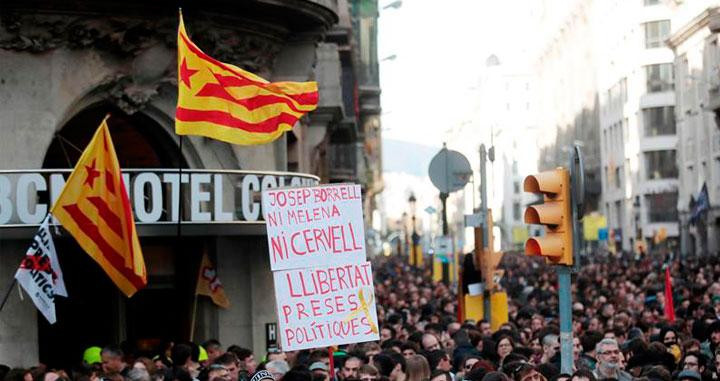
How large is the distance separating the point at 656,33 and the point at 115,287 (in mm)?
73767

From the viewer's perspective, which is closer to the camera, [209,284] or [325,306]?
[325,306]

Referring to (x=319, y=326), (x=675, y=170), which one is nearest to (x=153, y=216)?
(x=319, y=326)

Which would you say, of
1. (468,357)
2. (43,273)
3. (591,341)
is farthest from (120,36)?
(468,357)

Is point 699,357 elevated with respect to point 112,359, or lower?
lower

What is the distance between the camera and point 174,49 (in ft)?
82.9

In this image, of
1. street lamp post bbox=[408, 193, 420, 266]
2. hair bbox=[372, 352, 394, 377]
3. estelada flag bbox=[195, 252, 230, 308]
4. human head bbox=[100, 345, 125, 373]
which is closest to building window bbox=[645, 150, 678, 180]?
street lamp post bbox=[408, 193, 420, 266]

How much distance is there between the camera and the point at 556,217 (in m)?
12.4

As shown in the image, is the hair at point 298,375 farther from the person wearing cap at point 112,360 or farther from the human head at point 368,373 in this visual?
the person wearing cap at point 112,360

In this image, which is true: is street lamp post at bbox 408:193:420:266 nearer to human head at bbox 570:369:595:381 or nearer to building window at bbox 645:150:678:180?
building window at bbox 645:150:678:180

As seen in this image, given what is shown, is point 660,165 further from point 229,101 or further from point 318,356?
point 318,356

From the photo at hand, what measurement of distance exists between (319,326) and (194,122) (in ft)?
14.2

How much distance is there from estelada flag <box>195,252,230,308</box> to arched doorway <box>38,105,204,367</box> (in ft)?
1.44

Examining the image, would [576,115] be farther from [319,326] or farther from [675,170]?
[319,326]

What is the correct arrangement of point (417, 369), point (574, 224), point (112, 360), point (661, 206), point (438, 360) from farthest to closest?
point (661, 206)
point (112, 360)
point (438, 360)
point (417, 369)
point (574, 224)
